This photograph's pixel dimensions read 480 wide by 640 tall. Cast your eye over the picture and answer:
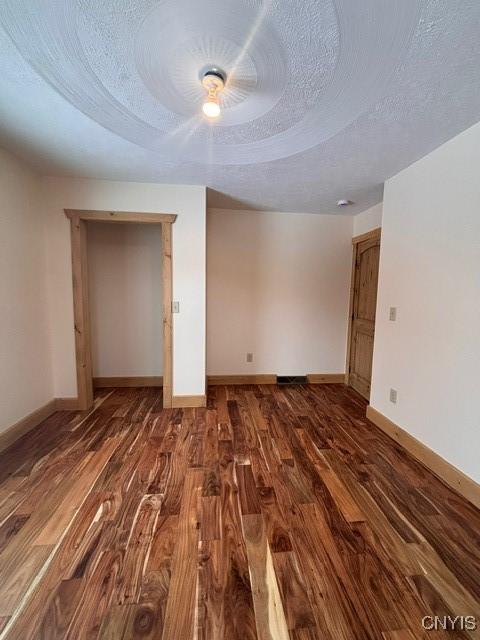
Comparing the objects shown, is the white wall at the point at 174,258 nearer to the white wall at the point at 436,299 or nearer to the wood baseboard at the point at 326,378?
the wood baseboard at the point at 326,378

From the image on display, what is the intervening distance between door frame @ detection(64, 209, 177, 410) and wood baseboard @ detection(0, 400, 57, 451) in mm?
275

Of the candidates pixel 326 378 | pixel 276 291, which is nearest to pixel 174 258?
pixel 276 291

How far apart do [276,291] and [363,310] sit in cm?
123

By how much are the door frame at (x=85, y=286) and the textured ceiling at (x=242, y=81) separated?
54 cm

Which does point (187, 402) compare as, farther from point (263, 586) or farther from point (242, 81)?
point (242, 81)

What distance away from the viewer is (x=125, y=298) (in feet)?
11.1

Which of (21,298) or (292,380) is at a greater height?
(21,298)

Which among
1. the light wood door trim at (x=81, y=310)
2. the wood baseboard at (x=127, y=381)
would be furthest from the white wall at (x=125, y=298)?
the light wood door trim at (x=81, y=310)

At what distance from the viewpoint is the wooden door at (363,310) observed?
320 cm

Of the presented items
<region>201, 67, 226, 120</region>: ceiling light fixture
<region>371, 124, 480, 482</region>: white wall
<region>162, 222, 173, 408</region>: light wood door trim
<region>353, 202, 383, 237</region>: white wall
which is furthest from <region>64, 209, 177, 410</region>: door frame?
<region>353, 202, 383, 237</region>: white wall

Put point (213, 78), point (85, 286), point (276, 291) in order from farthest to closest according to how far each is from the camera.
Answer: point (276, 291), point (85, 286), point (213, 78)

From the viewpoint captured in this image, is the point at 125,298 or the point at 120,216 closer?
the point at 120,216

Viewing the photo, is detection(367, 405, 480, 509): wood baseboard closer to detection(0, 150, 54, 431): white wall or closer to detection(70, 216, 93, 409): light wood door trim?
detection(70, 216, 93, 409): light wood door trim

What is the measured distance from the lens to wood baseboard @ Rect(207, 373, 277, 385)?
3.60m
